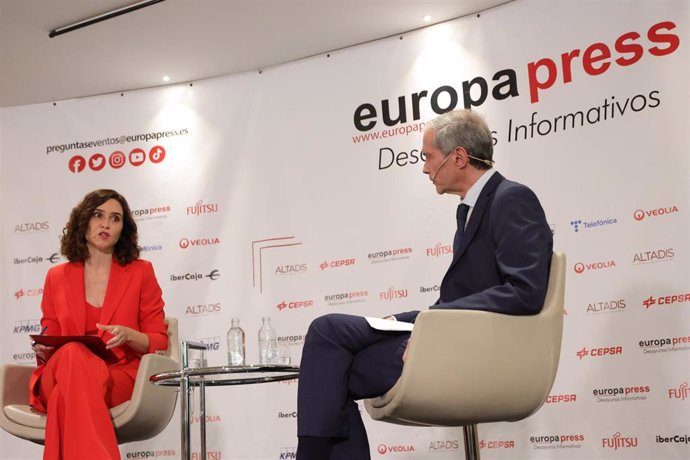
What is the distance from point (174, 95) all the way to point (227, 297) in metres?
1.65

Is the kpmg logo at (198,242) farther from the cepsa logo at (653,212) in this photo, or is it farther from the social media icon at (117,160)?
the cepsa logo at (653,212)

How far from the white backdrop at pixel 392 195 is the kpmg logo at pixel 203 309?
0.09ft

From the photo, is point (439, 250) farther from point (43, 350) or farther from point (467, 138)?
point (43, 350)

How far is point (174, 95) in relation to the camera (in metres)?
6.28

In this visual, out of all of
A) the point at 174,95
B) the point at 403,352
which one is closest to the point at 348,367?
the point at 403,352

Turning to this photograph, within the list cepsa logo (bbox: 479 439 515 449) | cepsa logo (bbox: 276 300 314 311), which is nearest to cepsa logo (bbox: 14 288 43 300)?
cepsa logo (bbox: 276 300 314 311)

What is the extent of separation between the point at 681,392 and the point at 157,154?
156 inches

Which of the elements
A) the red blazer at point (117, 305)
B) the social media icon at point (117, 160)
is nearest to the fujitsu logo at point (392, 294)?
the red blazer at point (117, 305)

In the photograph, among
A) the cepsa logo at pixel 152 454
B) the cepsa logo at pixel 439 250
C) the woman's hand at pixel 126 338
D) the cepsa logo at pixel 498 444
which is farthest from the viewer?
the cepsa logo at pixel 152 454

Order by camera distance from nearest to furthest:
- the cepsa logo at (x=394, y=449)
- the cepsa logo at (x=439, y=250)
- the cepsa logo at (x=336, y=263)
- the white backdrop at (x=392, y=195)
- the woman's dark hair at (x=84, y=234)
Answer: the woman's dark hair at (x=84, y=234)
the white backdrop at (x=392, y=195)
the cepsa logo at (x=394, y=449)
the cepsa logo at (x=439, y=250)
the cepsa logo at (x=336, y=263)

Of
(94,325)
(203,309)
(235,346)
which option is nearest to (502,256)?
(235,346)

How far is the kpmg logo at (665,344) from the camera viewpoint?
429cm

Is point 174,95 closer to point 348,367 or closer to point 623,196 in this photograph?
point 623,196

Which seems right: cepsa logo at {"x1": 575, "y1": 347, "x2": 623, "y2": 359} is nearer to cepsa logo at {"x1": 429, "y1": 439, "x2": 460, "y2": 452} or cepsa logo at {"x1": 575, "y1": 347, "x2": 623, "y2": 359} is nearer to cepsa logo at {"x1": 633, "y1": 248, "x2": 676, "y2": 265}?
cepsa logo at {"x1": 633, "y1": 248, "x2": 676, "y2": 265}
